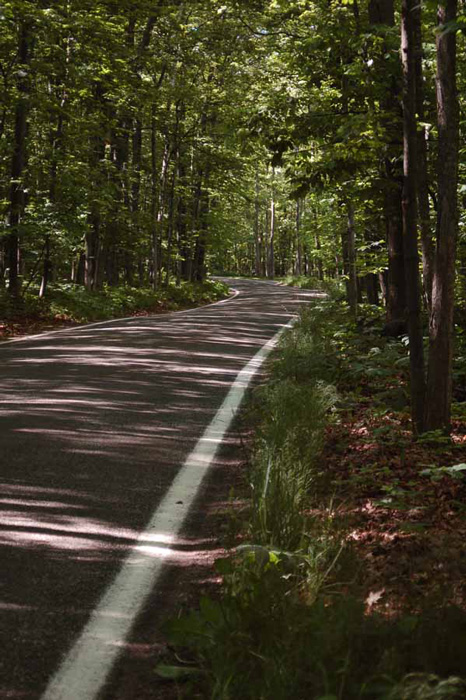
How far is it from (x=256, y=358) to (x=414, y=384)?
222 inches

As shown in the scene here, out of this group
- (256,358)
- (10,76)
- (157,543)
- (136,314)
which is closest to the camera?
(157,543)

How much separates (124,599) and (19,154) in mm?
17078

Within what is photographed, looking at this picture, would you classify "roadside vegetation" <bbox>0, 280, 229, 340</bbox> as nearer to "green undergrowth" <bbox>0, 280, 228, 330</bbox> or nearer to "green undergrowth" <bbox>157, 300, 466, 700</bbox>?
"green undergrowth" <bbox>0, 280, 228, 330</bbox>

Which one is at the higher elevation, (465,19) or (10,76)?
(10,76)

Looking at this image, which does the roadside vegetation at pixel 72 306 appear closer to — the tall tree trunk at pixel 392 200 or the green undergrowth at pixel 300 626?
the tall tree trunk at pixel 392 200

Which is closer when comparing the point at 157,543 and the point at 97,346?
the point at 157,543

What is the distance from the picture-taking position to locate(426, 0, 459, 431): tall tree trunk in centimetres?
550

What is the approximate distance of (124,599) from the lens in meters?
3.37

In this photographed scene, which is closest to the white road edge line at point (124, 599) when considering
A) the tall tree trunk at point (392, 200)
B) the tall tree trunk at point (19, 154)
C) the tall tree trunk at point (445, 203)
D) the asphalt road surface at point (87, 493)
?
the asphalt road surface at point (87, 493)

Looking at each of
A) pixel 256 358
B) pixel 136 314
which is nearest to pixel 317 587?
pixel 256 358

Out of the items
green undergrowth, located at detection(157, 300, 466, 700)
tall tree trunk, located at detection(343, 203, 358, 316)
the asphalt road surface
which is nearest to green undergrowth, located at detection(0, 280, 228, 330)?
tall tree trunk, located at detection(343, 203, 358, 316)

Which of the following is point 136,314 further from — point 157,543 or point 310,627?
point 310,627

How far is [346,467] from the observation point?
5.50m

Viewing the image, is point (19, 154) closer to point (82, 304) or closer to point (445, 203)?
point (82, 304)
